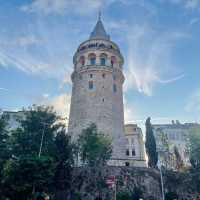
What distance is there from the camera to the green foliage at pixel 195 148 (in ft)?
112

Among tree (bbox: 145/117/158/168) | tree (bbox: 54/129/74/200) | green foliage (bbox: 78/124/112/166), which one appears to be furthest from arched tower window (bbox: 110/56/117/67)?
tree (bbox: 54/129/74/200)

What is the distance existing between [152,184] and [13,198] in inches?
663

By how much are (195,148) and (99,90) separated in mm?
19220

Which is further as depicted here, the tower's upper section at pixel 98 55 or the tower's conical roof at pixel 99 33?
the tower's conical roof at pixel 99 33

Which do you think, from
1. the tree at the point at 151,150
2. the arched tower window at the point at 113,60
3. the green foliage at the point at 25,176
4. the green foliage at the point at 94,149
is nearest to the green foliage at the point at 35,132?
the green foliage at the point at 25,176

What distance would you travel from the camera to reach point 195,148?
3569 centimetres

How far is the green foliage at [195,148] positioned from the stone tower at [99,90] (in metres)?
11.2

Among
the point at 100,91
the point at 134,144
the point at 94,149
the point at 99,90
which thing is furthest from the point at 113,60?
the point at 94,149

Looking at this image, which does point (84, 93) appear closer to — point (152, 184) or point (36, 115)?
point (36, 115)

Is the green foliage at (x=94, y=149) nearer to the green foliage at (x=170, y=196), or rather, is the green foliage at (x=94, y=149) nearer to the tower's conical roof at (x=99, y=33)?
the green foliage at (x=170, y=196)

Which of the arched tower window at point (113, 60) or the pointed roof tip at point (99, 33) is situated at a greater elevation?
the pointed roof tip at point (99, 33)

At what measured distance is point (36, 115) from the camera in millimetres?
29578

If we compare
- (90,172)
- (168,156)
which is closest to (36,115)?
(90,172)

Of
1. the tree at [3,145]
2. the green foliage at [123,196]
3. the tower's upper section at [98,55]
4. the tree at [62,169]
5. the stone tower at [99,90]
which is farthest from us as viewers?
the tower's upper section at [98,55]
